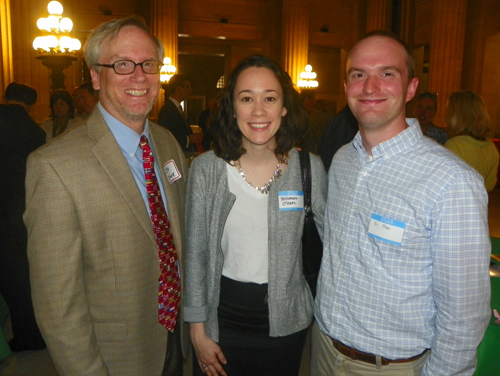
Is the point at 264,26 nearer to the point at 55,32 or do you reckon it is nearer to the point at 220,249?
the point at 55,32

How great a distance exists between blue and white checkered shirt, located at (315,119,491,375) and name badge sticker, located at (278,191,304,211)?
209mm

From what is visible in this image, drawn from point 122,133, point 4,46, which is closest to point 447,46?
point 4,46

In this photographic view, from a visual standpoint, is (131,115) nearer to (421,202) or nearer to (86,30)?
(421,202)

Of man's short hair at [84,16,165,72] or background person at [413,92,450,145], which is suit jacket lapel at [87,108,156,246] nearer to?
man's short hair at [84,16,165,72]

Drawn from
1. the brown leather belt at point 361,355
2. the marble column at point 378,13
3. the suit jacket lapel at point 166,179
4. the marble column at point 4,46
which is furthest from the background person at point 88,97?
the marble column at point 378,13

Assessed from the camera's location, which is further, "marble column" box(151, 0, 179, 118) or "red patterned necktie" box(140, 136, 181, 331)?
"marble column" box(151, 0, 179, 118)

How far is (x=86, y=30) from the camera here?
15.8 meters

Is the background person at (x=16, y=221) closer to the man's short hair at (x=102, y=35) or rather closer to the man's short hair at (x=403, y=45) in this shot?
the man's short hair at (x=102, y=35)

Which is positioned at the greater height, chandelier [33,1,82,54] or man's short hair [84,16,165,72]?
chandelier [33,1,82,54]

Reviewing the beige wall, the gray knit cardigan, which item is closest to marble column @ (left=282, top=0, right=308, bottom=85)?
the beige wall

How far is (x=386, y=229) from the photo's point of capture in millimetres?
1494

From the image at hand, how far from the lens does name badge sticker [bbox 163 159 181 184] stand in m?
1.94

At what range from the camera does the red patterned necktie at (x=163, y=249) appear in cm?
176

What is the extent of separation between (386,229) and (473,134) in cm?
289
